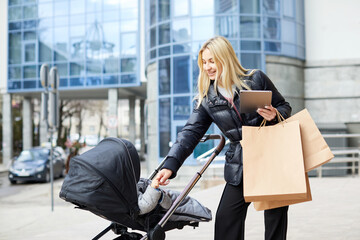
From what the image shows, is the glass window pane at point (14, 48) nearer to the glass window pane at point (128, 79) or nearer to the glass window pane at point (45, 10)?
the glass window pane at point (45, 10)

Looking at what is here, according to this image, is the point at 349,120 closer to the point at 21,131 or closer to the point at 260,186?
the point at 260,186

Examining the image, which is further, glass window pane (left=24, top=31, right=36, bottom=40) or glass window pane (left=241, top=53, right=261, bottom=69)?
glass window pane (left=24, top=31, right=36, bottom=40)

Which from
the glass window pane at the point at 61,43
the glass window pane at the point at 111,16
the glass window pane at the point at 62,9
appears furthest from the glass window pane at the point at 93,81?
the glass window pane at the point at 62,9

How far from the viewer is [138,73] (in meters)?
30.4

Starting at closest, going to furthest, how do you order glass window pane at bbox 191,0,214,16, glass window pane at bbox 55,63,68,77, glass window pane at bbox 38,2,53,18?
glass window pane at bbox 191,0,214,16 → glass window pane at bbox 55,63,68,77 → glass window pane at bbox 38,2,53,18

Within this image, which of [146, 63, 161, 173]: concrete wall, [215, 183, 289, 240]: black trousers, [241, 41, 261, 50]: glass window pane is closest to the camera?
[215, 183, 289, 240]: black trousers

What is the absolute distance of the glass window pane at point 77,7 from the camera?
32334mm

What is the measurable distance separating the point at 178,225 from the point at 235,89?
99 centimetres

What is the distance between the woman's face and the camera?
120 inches

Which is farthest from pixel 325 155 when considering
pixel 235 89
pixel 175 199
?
pixel 175 199

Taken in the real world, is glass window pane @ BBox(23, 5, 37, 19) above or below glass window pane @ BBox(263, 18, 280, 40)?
above

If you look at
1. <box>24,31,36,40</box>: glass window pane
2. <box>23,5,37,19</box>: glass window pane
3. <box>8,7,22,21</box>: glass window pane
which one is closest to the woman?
<box>24,31,36,40</box>: glass window pane

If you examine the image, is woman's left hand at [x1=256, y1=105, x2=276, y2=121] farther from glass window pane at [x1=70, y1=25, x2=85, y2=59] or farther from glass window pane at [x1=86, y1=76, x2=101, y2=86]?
glass window pane at [x1=70, y1=25, x2=85, y2=59]

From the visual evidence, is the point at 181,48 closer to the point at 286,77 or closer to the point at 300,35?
the point at 286,77
